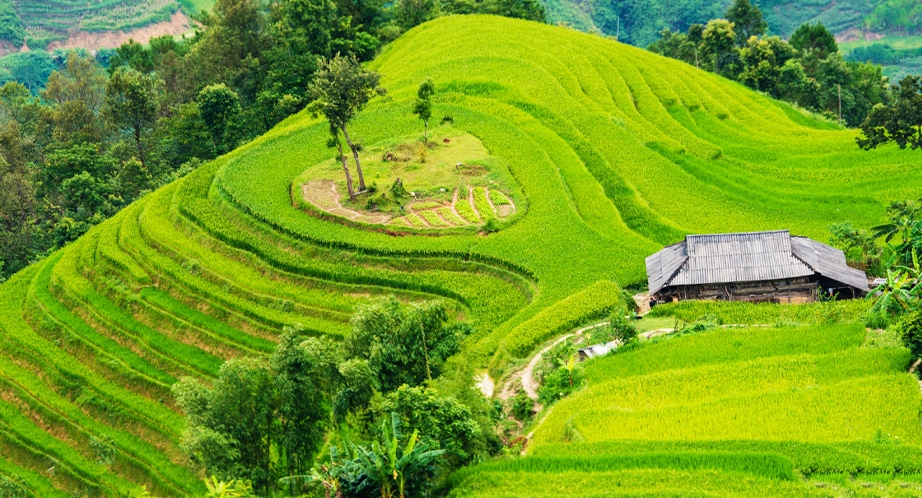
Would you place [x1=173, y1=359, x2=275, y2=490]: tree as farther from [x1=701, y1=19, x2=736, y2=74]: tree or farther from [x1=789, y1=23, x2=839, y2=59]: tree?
[x1=789, y1=23, x2=839, y2=59]: tree

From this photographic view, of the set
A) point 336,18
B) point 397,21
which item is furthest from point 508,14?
point 336,18

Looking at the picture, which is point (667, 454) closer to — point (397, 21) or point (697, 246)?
point (697, 246)

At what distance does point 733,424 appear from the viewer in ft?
79.3

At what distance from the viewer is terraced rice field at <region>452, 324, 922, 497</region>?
21.2 metres

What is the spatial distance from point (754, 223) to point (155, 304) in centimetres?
2650

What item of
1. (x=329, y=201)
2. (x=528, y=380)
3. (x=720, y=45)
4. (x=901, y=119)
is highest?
(x=720, y=45)

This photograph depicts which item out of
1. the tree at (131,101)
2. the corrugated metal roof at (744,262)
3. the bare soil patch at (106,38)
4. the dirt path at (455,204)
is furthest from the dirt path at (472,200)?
the bare soil patch at (106,38)

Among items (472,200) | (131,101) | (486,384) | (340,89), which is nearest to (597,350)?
(486,384)

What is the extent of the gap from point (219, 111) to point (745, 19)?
5133 cm

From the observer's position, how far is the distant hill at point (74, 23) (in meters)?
126

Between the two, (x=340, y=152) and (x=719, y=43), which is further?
(x=719, y=43)

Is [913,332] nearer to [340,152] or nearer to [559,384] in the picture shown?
[559,384]

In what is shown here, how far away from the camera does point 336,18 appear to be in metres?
72.9

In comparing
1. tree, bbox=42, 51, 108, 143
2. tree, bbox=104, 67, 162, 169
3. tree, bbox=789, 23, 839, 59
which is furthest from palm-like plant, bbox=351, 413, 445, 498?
tree, bbox=789, 23, 839, 59
